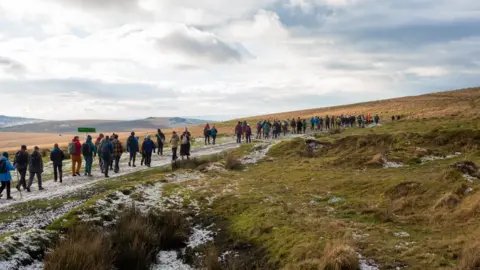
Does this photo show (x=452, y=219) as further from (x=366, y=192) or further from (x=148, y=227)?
(x=148, y=227)

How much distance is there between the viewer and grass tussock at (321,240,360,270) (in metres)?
7.59

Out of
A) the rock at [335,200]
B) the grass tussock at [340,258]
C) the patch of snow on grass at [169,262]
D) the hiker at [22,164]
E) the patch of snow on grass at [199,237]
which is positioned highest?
the hiker at [22,164]

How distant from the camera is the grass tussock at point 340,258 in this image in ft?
24.9

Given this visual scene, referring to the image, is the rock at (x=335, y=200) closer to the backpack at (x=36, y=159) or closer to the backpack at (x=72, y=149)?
the backpack at (x=36, y=159)

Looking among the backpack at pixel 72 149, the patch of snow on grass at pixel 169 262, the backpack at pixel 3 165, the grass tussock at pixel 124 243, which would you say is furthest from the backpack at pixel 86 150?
the patch of snow on grass at pixel 169 262

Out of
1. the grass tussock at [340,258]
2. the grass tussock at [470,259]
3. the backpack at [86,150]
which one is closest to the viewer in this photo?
the grass tussock at [470,259]

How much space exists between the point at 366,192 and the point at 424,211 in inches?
128

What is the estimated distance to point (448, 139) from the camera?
74.8 ft

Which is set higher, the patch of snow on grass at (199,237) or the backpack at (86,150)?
the backpack at (86,150)

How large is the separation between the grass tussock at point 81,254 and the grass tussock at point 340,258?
4.67 meters

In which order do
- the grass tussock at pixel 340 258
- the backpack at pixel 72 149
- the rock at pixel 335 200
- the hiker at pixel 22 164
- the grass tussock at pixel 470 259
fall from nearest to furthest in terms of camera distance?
the grass tussock at pixel 470 259, the grass tussock at pixel 340 258, the rock at pixel 335 200, the hiker at pixel 22 164, the backpack at pixel 72 149

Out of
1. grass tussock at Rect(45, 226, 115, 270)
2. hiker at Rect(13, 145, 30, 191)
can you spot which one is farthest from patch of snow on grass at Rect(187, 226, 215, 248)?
hiker at Rect(13, 145, 30, 191)

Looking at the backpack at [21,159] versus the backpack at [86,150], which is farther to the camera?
the backpack at [86,150]

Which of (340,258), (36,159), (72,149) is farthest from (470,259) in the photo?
(72,149)
